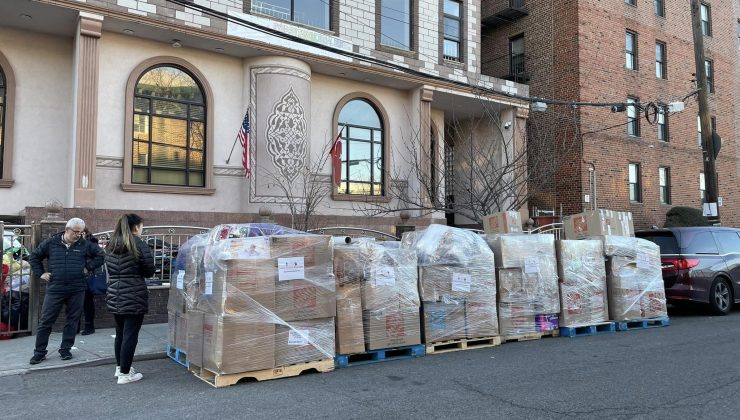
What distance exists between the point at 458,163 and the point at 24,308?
13000mm

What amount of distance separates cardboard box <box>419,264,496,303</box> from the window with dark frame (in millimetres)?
7888

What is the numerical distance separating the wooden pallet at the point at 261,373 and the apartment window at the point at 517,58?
57.9ft

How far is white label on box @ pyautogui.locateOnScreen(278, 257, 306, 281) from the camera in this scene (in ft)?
19.7

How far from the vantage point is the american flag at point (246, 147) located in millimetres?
12367

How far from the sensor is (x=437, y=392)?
5.32m

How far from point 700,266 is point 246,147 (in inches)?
371

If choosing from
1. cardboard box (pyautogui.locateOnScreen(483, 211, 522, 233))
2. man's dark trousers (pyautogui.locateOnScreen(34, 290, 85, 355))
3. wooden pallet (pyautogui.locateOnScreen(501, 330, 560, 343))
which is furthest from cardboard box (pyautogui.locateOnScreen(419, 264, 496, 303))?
man's dark trousers (pyautogui.locateOnScreen(34, 290, 85, 355))

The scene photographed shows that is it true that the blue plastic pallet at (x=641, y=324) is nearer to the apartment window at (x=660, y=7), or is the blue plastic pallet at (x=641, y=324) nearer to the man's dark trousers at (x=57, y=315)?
the man's dark trousers at (x=57, y=315)

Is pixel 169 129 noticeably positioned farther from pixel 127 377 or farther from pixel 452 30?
pixel 452 30

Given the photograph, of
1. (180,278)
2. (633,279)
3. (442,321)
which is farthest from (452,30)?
(180,278)

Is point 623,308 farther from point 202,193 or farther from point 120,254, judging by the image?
point 202,193

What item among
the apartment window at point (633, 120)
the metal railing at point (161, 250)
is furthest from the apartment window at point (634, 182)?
the metal railing at point (161, 250)

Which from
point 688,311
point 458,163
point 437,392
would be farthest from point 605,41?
point 437,392

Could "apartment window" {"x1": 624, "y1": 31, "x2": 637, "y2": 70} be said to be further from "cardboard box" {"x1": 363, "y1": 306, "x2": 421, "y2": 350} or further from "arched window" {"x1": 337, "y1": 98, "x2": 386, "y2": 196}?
"cardboard box" {"x1": 363, "y1": 306, "x2": 421, "y2": 350}
